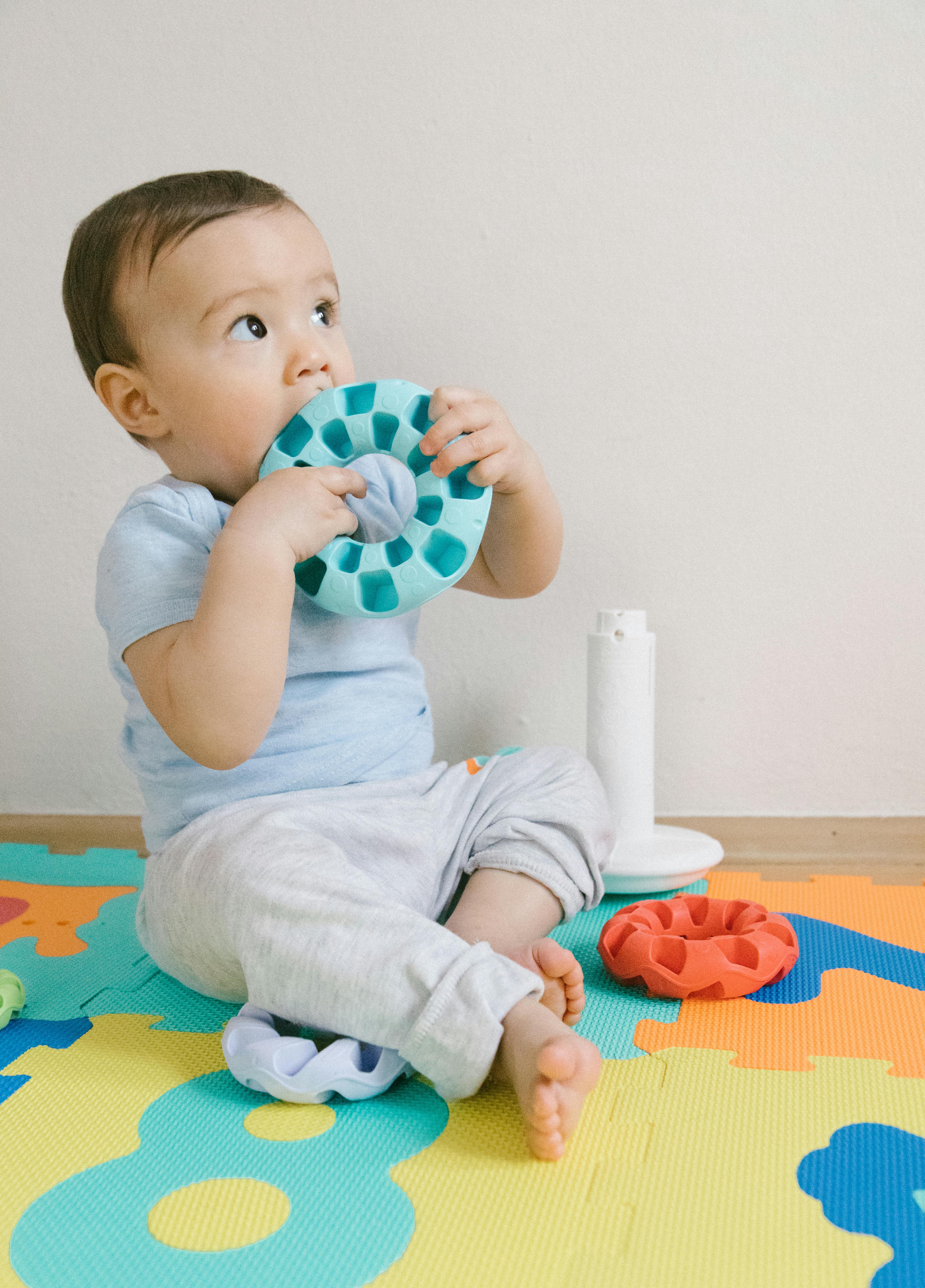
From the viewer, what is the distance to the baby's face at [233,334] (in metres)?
0.80

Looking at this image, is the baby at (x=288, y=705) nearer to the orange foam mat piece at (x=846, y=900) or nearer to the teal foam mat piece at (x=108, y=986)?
the teal foam mat piece at (x=108, y=986)

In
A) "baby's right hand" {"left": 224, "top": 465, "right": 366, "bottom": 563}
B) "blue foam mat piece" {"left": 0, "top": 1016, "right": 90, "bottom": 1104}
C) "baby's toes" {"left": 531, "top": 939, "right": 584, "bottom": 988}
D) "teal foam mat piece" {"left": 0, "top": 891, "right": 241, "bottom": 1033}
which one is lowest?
"teal foam mat piece" {"left": 0, "top": 891, "right": 241, "bottom": 1033}

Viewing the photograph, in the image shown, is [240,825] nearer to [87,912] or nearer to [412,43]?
[87,912]

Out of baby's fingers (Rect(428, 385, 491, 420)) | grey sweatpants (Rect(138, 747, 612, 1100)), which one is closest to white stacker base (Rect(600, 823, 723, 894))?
grey sweatpants (Rect(138, 747, 612, 1100))

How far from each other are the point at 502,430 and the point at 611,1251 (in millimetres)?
581

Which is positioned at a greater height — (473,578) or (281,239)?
(281,239)

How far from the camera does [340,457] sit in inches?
32.1

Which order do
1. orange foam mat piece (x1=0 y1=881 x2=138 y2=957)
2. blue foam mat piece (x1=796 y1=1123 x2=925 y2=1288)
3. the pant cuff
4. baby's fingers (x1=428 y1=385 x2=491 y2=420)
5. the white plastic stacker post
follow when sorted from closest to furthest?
blue foam mat piece (x1=796 y1=1123 x2=925 y2=1288), the pant cuff, baby's fingers (x1=428 y1=385 x2=491 y2=420), orange foam mat piece (x1=0 y1=881 x2=138 y2=957), the white plastic stacker post

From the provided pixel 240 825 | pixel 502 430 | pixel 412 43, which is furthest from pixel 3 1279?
pixel 412 43

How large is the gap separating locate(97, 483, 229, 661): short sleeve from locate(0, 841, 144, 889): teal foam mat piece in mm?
399

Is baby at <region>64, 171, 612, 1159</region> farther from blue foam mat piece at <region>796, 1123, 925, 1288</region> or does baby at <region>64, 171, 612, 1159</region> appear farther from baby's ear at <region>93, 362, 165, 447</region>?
blue foam mat piece at <region>796, 1123, 925, 1288</region>

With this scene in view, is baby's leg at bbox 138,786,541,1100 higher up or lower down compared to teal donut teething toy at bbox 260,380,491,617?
lower down

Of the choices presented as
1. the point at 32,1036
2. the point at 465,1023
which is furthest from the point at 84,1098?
the point at 465,1023

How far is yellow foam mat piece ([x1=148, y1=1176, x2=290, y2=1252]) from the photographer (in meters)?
0.50
